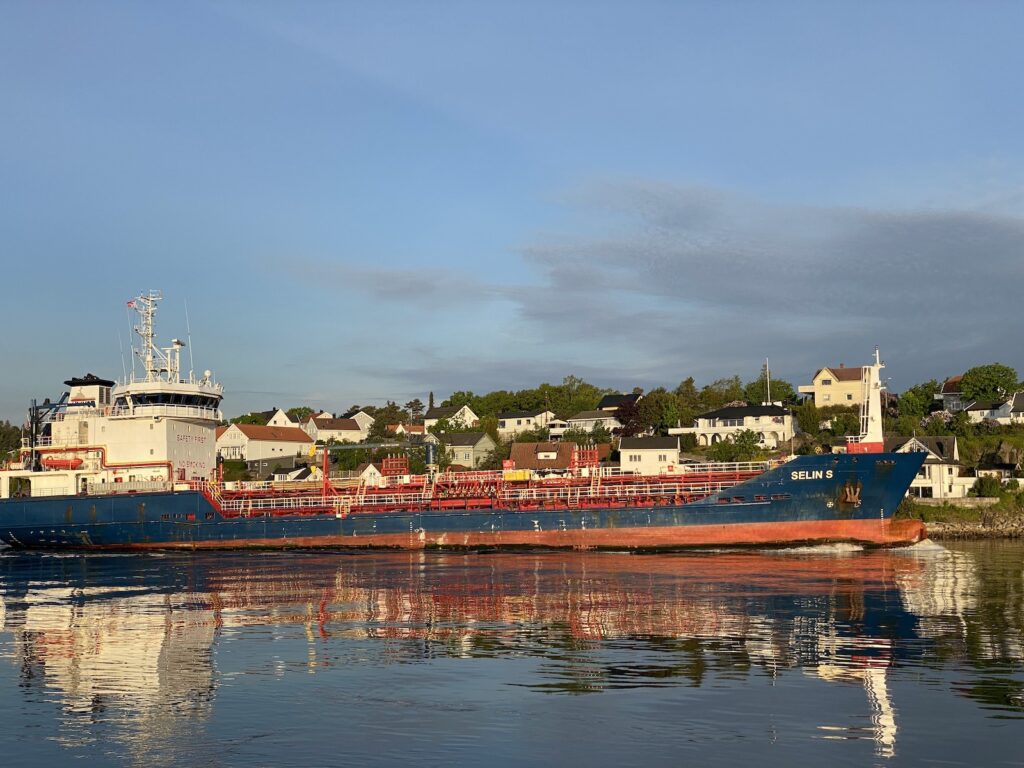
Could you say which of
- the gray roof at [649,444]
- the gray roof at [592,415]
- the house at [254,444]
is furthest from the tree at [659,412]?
the house at [254,444]

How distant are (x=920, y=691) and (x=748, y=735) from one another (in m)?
4.40

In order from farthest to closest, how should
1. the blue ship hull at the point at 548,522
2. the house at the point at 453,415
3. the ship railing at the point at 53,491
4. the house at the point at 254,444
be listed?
the house at the point at 453,415 < the house at the point at 254,444 < the ship railing at the point at 53,491 < the blue ship hull at the point at 548,522

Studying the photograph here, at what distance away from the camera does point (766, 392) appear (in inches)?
4916

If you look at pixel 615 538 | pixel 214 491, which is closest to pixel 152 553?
pixel 214 491

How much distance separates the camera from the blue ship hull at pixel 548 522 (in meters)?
44.4

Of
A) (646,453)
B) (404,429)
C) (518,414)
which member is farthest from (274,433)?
(646,453)

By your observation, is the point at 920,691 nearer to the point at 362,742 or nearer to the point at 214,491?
the point at 362,742

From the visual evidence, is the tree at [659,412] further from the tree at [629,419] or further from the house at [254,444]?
the house at [254,444]

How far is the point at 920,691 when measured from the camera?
17469mm

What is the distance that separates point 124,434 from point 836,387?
8019cm

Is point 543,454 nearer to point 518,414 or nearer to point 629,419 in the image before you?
point 629,419

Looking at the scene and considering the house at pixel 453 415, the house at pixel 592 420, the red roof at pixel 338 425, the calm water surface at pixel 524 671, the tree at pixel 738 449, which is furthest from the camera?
the red roof at pixel 338 425

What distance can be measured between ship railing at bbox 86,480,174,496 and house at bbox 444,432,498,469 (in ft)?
173

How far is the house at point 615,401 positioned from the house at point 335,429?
124ft
